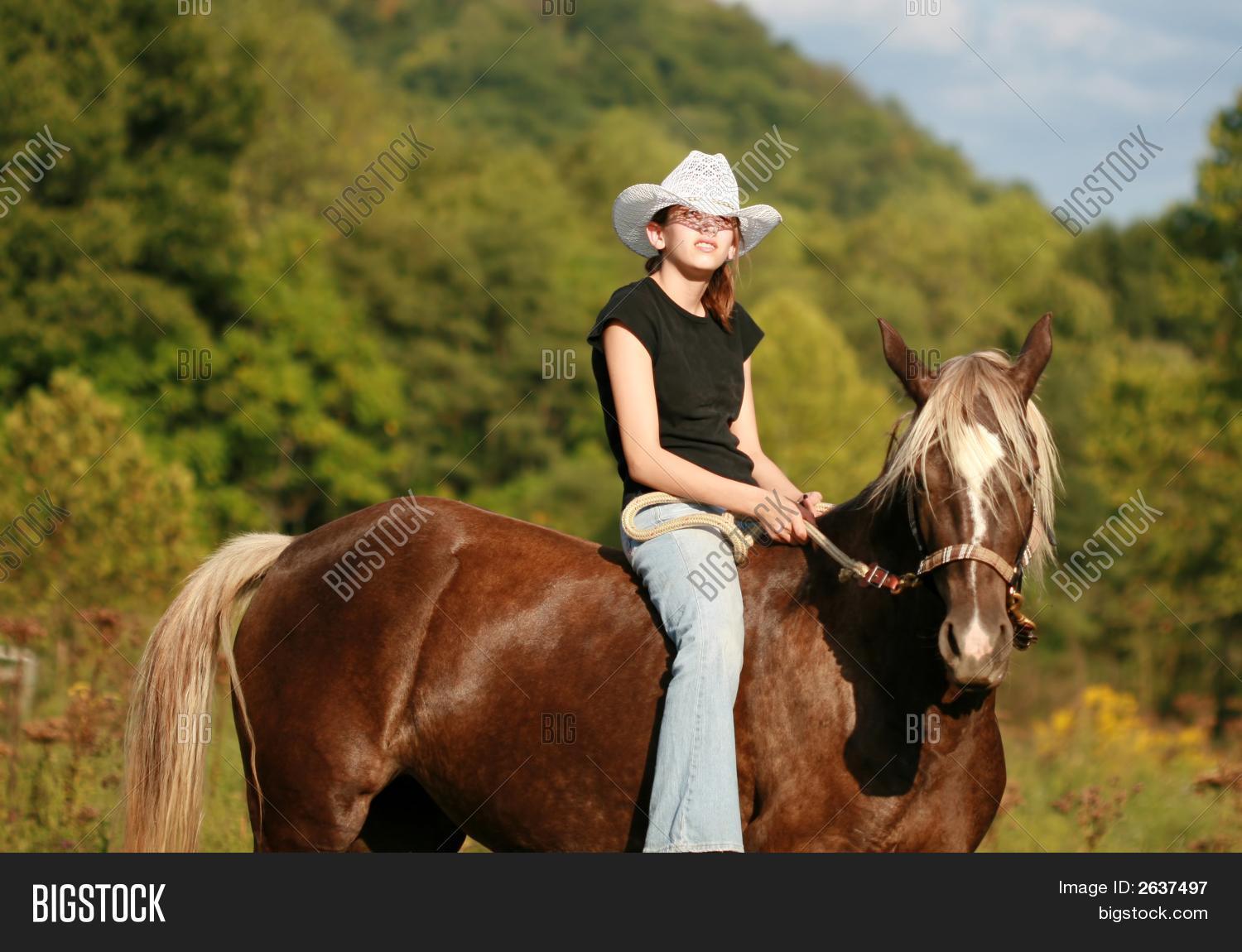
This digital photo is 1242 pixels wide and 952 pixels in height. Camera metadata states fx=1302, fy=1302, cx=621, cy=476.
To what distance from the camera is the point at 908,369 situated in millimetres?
4051

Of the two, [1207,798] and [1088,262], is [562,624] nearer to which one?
[1207,798]

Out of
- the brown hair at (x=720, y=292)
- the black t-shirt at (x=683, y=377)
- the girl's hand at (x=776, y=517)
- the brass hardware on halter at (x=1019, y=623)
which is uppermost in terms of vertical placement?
the brown hair at (x=720, y=292)

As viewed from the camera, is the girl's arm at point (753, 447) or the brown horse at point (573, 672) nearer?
the brown horse at point (573, 672)

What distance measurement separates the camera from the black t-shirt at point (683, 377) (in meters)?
4.59

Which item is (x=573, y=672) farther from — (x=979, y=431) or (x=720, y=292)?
(x=979, y=431)

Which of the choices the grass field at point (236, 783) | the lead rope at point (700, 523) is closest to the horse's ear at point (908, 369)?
the lead rope at point (700, 523)

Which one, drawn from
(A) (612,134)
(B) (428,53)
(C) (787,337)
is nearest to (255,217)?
(C) (787,337)

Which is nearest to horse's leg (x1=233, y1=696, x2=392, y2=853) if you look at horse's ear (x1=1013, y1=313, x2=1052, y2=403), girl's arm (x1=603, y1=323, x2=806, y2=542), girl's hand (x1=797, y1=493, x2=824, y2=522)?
girl's arm (x1=603, y1=323, x2=806, y2=542)

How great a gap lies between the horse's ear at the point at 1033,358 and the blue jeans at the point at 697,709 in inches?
44.7

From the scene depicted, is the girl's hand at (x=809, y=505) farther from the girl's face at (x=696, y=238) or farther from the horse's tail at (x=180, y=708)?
the horse's tail at (x=180, y=708)

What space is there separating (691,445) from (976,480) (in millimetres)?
1200

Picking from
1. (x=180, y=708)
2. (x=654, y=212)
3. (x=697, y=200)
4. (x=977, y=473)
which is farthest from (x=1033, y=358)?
(x=180, y=708)

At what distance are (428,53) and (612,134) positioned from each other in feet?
141

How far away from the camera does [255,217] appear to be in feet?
162
